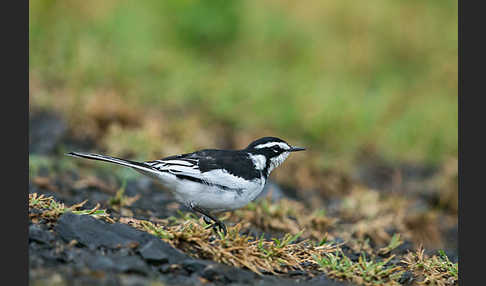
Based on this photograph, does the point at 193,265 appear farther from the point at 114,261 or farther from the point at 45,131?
the point at 45,131

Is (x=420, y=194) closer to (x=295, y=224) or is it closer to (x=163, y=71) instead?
(x=295, y=224)

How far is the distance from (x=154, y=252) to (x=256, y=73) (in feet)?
31.3

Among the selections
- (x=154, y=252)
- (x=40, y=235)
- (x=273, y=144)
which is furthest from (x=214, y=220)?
(x=40, y=235)

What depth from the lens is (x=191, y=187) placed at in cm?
581

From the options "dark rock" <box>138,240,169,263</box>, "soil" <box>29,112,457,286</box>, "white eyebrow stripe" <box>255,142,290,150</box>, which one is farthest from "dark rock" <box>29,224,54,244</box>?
"white eyebrow stripe" <box>255,142,290,150</box>

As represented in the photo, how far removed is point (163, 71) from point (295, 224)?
646 cm

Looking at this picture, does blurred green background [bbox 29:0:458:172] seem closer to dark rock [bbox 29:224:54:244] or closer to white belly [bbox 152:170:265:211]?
white belly [bbox 152:170:265:211]

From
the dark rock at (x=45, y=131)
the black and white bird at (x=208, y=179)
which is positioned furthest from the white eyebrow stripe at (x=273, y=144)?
the dark rock at (x=45, y=131)

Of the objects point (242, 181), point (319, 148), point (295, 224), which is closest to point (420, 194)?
point (319, 148)

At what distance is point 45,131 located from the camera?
9.81m

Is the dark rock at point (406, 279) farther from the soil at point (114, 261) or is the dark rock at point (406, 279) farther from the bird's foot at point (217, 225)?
the bird's foot at point (217, 225)

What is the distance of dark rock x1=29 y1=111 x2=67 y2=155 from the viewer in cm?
940

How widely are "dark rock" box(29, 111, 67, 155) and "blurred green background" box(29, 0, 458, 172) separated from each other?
0.25m

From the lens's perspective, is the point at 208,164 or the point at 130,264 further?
the point at 208,164
